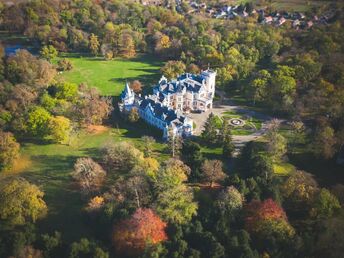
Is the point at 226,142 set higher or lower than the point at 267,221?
higher

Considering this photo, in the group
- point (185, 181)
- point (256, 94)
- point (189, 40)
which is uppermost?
point (189, 40)

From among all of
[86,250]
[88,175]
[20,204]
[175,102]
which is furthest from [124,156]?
[175,102]

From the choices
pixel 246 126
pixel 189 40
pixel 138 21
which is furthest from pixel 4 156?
pixel 138 21

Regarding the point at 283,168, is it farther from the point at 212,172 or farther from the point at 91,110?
the point at 91,110

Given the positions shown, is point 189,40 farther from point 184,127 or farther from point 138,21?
point 184,127

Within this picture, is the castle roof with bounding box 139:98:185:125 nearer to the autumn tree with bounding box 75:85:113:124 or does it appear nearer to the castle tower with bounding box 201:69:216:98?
the autumn tree with bounding box 75:85:113:124

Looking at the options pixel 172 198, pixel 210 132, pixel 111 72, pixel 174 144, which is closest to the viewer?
pixel 172 198
